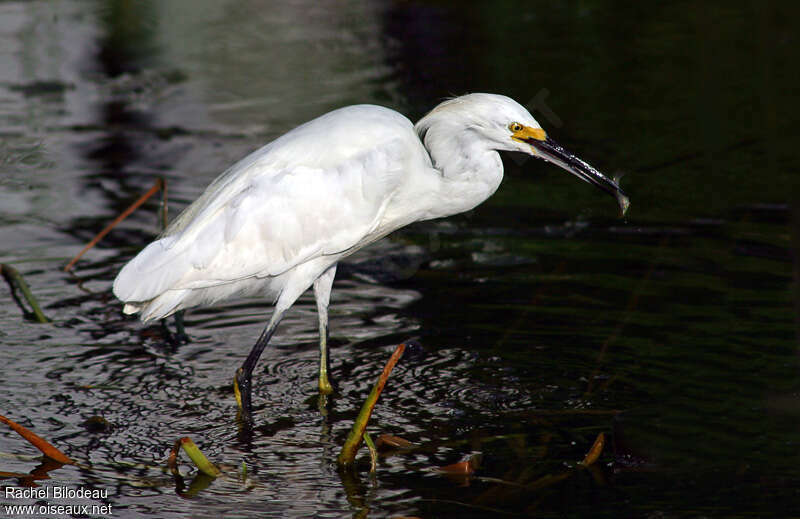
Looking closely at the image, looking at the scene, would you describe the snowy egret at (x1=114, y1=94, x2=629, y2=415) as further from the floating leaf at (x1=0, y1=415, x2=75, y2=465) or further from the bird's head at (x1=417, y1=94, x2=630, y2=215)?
the floating leaf at (x1=0, y1=415, x2=75, y2=465)

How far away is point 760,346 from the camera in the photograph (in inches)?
223

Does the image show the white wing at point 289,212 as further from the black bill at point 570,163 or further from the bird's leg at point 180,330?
the bird's leg at point 180,330

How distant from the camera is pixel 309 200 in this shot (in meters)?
5.21

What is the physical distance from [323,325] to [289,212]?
64cm

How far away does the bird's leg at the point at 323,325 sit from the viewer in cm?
541

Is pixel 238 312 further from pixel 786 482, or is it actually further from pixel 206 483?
pixel 786 482

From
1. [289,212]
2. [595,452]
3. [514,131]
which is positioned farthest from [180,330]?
[595,452]

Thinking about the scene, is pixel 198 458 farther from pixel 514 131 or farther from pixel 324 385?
pixel 514 131

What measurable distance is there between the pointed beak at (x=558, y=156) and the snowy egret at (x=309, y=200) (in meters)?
0.01

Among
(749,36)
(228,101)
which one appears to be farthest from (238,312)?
(749,36)

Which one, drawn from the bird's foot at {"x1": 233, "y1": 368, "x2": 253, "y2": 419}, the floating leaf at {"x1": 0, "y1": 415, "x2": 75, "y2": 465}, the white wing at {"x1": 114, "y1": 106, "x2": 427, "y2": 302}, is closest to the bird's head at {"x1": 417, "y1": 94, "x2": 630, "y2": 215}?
the white wing at {"x1": 114, "y1": 106, "x2": 427, "y2": 302}

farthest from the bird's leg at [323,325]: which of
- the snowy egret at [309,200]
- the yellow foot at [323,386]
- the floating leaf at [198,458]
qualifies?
the floating leaf at [198,458]

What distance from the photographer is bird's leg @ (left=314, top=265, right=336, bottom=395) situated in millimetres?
5410

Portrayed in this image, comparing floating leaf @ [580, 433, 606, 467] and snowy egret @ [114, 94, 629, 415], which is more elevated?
snowy egret @ [114, 94, 629, 415]
